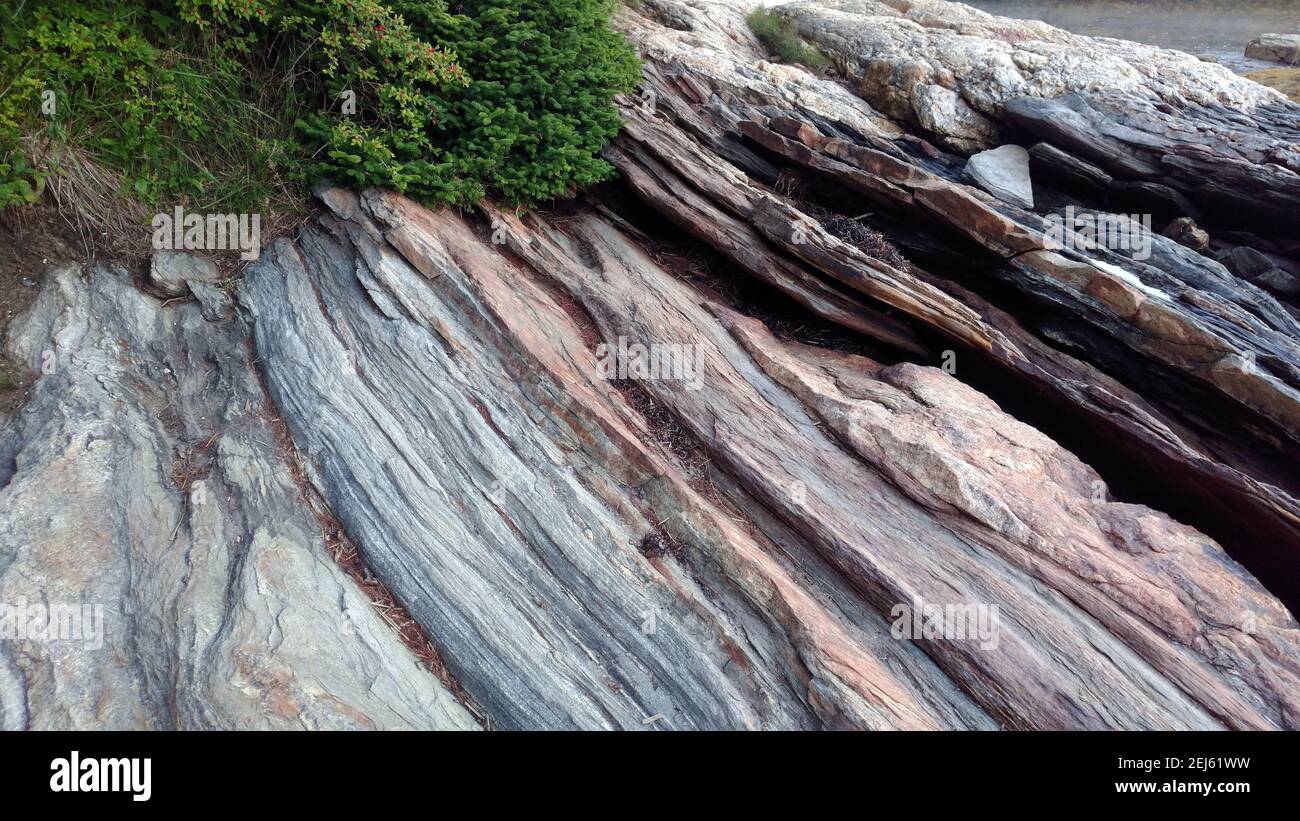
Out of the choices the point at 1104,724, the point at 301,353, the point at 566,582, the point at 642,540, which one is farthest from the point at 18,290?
the point at 1104,724

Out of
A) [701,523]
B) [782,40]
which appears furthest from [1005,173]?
[701,523]

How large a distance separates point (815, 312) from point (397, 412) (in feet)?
18.3

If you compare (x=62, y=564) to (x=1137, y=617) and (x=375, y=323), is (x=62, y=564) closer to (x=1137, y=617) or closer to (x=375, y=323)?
(x=375, y=323)

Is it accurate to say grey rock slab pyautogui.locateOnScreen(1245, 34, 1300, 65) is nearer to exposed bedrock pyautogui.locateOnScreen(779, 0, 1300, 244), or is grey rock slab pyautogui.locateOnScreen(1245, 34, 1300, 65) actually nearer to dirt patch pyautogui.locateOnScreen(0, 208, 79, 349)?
exposed bedrock pyautogui.locateOnScreen(779, 0, 1300, 244)

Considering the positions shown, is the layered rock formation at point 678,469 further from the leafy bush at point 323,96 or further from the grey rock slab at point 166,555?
the leafy bush at point 323,96

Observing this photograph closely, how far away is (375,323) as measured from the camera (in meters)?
7.64

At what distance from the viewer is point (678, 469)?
7105 millimetres

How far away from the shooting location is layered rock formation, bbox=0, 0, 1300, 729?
566cm

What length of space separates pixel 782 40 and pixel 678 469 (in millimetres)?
12295

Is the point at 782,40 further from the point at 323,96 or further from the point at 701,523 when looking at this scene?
the point at 701,523

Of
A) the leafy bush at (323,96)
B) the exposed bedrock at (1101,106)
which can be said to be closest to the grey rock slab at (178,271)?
the leafy bush at (323,96)

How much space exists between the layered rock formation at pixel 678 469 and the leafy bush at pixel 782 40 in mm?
4993

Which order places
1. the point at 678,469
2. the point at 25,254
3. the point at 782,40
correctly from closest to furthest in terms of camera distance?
the point at 678,469 < the point at 25,254 < the point at 782,40

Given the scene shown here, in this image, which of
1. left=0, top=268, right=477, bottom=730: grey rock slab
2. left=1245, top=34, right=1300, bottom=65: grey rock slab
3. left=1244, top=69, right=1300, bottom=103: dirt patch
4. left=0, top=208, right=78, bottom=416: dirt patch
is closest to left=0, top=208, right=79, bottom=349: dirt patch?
left=0, top=208, right=78, bottom=416: dirt patch
